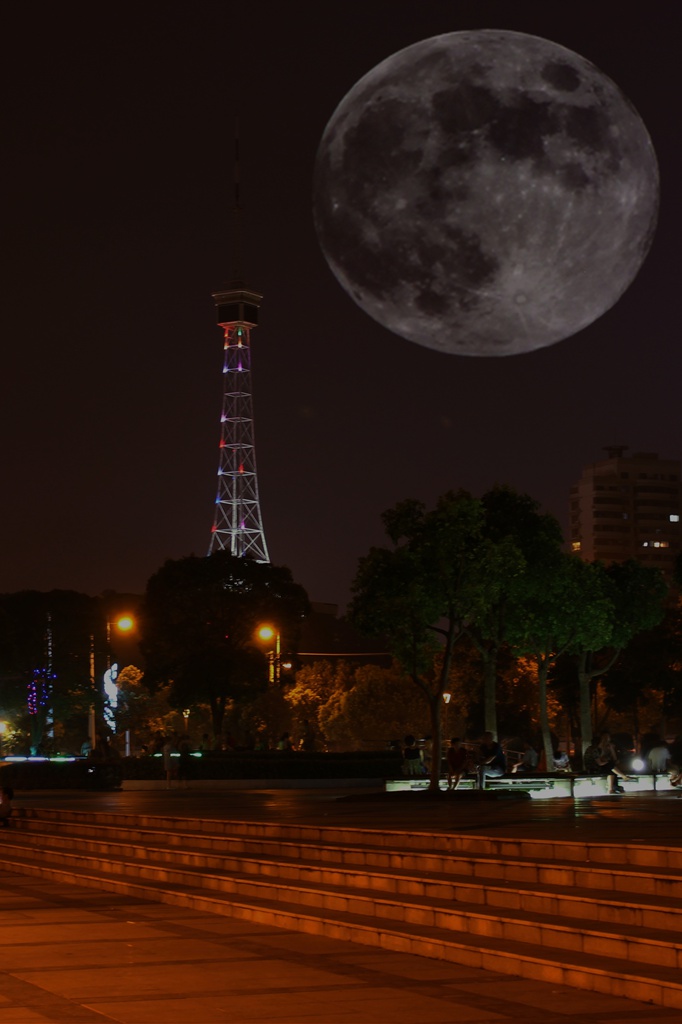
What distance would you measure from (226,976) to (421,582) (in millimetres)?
26382

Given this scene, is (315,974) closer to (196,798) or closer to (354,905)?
(354,905)

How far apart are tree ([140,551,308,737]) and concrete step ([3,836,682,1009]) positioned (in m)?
45.6

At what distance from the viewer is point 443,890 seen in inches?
549

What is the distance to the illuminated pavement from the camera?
33.0 ft

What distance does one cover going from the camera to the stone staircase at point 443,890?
433 inches

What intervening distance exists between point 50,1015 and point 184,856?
912cm

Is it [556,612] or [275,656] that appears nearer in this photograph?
[556,612]

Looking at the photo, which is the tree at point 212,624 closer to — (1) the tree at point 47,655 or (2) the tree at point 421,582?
(1) the tree at point 47,655

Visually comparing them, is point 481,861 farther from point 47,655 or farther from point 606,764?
point 47,655

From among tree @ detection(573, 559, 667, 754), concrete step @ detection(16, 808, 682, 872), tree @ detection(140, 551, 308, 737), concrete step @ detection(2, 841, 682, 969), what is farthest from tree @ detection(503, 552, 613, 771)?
concrete step @ detection(2, 841, 682, 969)

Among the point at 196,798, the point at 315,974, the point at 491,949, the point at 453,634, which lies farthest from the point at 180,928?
the point at 453,634

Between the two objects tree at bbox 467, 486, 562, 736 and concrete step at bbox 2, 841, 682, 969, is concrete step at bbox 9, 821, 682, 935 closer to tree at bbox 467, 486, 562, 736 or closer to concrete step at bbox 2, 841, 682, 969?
concrete step at bbox 2, 841, 682, 969

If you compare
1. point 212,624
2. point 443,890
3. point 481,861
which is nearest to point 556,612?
point 212,624

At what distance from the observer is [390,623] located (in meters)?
37.6
